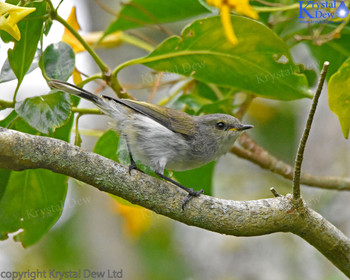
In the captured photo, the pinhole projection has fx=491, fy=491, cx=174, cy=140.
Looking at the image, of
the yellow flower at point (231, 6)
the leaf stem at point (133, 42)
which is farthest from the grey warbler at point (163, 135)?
the yellow flower at point (231, 6)

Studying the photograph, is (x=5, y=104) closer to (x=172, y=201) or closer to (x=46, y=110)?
(x=46, y=110)

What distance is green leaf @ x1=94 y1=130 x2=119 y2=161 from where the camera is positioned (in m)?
3.03

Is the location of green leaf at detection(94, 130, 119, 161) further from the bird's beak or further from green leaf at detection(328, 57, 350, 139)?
green leaf at detection(328, 57, 350, 139)

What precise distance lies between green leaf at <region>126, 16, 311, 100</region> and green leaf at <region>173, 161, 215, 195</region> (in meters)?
0.75

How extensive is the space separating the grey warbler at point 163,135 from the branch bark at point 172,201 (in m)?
0.69

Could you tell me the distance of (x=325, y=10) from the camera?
2889 millimetres

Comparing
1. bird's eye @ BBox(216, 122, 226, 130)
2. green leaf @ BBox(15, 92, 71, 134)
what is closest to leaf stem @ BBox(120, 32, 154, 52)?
bird's eye @ BBox(216, 122, 226, 130)

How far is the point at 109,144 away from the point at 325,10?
60.3 inches

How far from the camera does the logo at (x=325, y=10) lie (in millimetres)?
2783

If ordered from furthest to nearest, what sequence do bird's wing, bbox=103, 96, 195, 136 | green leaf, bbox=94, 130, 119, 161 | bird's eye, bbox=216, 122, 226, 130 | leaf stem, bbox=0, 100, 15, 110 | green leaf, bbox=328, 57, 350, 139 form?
bird's eye, bbox=216, 122, 226, 130 → bird's wing, bbox=103, 96, 195, 136 → green leaf, bbox=94, 130, 119, 161 → leaf stem, bbox=0, 100, 15, 110 → green leaf, bbox=328, 57, 350, 139

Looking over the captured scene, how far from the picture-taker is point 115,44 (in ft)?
12.7

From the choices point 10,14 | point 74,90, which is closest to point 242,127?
point 74,90

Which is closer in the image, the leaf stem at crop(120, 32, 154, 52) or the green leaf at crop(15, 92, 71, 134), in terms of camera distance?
the green leaf at crop(15, 92, 71, 134)

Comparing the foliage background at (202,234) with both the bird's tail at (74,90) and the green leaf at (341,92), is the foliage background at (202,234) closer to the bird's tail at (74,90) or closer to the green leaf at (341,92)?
the bird's tail at (74,90)
